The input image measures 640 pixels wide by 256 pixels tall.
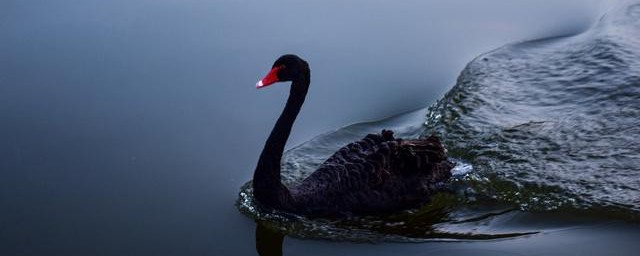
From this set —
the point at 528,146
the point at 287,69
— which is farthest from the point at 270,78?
the point at 528,146

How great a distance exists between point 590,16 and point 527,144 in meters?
2.49

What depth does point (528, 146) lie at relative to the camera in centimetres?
629

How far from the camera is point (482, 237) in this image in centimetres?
513

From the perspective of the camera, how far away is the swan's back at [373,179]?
208 inches

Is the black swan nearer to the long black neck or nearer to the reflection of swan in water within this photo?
the long black neck

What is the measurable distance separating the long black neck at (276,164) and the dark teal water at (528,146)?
0.37 feet

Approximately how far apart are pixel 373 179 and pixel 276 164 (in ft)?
2.00

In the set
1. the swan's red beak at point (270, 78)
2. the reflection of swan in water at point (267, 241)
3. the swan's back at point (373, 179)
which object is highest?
the swan's red beak at point (270, 78)

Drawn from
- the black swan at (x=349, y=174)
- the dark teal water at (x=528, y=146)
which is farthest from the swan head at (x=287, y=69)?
the dark teal water at (x=528, y=146)

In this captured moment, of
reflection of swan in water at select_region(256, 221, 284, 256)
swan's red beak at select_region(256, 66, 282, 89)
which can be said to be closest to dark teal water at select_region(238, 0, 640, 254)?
reflection of swan in water at select_region(256, 221, 284, 256)

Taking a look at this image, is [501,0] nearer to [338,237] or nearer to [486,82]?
[486,82]

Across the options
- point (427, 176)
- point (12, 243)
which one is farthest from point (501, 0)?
point (12, 243)

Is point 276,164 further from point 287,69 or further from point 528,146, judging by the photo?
point 528,146

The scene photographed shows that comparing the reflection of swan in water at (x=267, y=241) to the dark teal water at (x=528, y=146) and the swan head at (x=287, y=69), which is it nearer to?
the dark teal water at (x=528, y=146)
